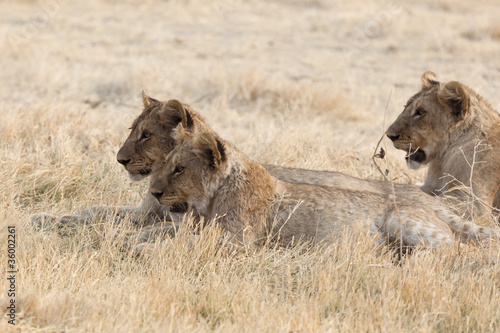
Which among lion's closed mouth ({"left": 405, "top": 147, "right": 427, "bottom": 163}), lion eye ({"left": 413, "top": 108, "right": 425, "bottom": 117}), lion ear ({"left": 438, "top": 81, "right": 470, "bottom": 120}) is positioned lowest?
lion's closed mouth ({"left": 405, "top": 147, "right": 427, "bottom": 163})

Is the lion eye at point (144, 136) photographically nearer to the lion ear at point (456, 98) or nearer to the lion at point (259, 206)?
the lion at point (259, 206)

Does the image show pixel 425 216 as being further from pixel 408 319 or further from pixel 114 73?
pixel 114 73

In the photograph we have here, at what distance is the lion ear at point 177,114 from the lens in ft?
16.6

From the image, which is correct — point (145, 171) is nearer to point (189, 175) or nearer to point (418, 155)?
point (189, 175)

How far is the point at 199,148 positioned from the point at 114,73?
7205mm

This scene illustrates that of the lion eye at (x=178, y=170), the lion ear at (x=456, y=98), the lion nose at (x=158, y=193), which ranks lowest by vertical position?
the lion nose at (x=158, y=193)

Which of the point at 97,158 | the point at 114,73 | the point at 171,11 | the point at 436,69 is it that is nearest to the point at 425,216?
the point at 97,158

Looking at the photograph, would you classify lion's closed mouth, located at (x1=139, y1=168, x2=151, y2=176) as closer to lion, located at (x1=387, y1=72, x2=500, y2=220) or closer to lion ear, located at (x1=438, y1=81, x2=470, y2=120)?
lion, located at (x1=387, y1=72, x2=500, y2=220)

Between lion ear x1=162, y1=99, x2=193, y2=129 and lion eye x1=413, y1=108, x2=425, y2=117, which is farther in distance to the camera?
lion eye x1=413, y1=108, x2=425, y2=117

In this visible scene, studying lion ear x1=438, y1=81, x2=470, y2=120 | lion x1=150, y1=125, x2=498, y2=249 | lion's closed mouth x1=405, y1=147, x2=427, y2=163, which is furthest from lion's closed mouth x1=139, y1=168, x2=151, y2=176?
lion ear x1=438, y1=81, x2=470, y2=120

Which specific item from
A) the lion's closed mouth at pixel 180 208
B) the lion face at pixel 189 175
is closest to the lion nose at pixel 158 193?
the lion face at pixel 189 175

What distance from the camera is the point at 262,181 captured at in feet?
16.1

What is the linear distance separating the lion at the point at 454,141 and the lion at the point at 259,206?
89 cm

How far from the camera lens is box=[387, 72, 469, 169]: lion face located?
19.1ft
